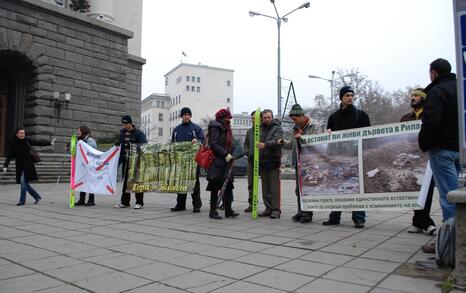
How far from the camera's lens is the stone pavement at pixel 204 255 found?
11.5 ft

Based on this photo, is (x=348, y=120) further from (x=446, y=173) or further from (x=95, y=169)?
(x=95, y=169)

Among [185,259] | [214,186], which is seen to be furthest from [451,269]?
[214,186]

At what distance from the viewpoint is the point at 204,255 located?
4.55 meters

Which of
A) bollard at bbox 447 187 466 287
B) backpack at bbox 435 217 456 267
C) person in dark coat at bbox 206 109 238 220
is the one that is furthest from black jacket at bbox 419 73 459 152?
person in dark coat at bbox 206 109 238 220

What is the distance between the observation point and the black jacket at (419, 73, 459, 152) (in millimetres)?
4215

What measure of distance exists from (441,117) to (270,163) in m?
3.75

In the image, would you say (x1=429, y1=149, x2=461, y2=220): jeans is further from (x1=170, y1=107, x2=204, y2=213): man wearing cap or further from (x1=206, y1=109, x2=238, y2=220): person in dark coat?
(x1=170, y1=107, x2=204, y2=213): man wearing cap

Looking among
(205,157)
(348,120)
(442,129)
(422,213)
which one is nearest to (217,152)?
(205,157)

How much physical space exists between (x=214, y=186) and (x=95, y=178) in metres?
3.47

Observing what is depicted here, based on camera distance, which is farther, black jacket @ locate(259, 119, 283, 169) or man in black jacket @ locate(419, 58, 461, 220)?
black jacket @ locate(259, 119, 283, 169)

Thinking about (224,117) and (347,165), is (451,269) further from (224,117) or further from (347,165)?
(224,117)

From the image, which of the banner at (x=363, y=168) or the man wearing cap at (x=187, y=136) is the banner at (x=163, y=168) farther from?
the banner at (x=363, y=168)

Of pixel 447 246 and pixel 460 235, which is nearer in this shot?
pixel 460 235

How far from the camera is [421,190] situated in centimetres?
554
